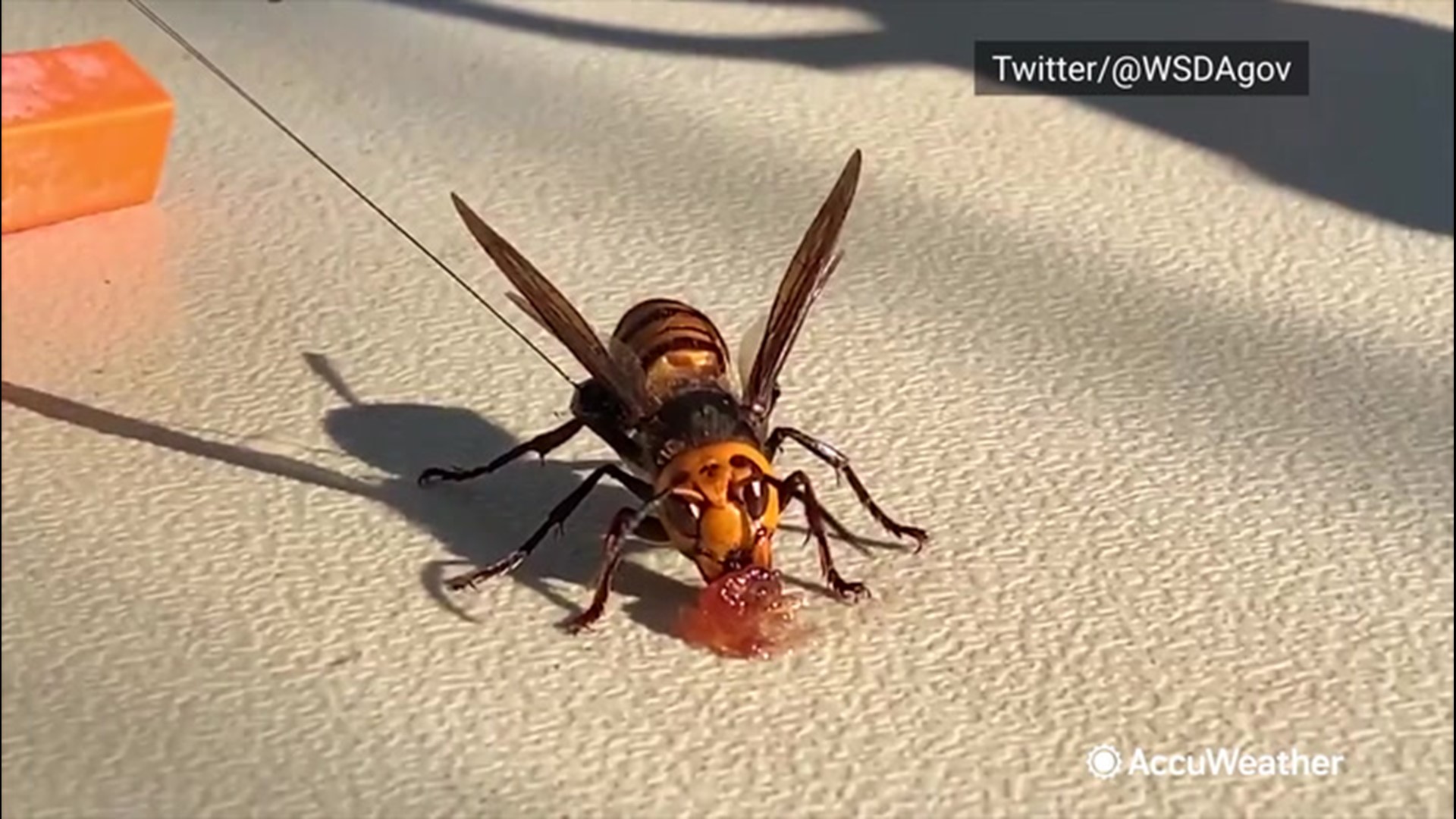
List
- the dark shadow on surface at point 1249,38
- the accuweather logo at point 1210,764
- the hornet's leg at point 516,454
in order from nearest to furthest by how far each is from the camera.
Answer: the accuweather logo at point 1210,764, the hornet's leg at point 516,454, the dark shadow on surface at point 1249,38

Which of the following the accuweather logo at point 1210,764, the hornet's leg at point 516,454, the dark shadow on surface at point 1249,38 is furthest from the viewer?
the dark shadow on surface at point 1249,38

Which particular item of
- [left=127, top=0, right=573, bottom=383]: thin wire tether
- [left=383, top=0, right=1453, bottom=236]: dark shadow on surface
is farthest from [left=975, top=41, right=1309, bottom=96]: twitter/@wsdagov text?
[left=127, top=0, right=573, bottom=383]: thin wire tether

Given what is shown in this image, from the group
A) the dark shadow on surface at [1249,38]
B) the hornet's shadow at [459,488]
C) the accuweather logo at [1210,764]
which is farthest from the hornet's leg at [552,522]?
the dark shadow on surface at [1249,38]

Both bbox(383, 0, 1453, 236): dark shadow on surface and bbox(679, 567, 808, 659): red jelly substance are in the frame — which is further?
bbox(383, 0, 1453, 236): dark shadow on surface

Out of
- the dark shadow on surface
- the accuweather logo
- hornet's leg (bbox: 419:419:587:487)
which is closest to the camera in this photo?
the accuweather logo

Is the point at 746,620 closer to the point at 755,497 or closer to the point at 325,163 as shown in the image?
the point at 755,497

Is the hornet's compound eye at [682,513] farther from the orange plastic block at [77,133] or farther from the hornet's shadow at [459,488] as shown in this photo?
the orange plastic block at [77,133]

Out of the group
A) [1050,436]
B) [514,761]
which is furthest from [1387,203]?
[514,761]

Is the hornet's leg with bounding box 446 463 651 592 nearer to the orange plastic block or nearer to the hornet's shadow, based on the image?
the hornet's shadow
